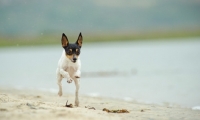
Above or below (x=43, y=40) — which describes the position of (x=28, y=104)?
below

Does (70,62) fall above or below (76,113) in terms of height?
above

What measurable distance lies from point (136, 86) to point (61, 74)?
9685 mm

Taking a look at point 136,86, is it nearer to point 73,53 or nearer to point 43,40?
point 73,53

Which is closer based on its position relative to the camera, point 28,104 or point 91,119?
point 91,119

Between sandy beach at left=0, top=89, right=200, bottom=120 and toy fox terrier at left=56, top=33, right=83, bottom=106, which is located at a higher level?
toy fox terrier at left=56, top=33, right=83, bottom=106

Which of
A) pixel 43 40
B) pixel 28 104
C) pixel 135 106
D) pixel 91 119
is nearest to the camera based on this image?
pixel 91 119

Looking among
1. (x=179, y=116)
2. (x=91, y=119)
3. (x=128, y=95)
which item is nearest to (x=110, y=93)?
(x=128, y=95)

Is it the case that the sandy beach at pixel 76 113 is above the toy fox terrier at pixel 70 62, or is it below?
below

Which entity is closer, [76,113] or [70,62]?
[76,113]

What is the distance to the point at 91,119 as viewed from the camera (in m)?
10.3

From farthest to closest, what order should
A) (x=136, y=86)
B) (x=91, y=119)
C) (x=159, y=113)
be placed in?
(x=136, y=86)
(x=159, y=113)
(x=91, y=119)

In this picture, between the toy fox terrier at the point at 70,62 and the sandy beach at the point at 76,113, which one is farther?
the toy fox terrier at the point at 70,62

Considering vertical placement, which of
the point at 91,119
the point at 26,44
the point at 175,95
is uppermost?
the point at 26,44

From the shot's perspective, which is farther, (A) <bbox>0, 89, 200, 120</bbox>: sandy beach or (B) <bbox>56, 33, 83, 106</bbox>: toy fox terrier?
(B) <bbox>56, 33, 83, 106</bbox>: toy fox terrier
